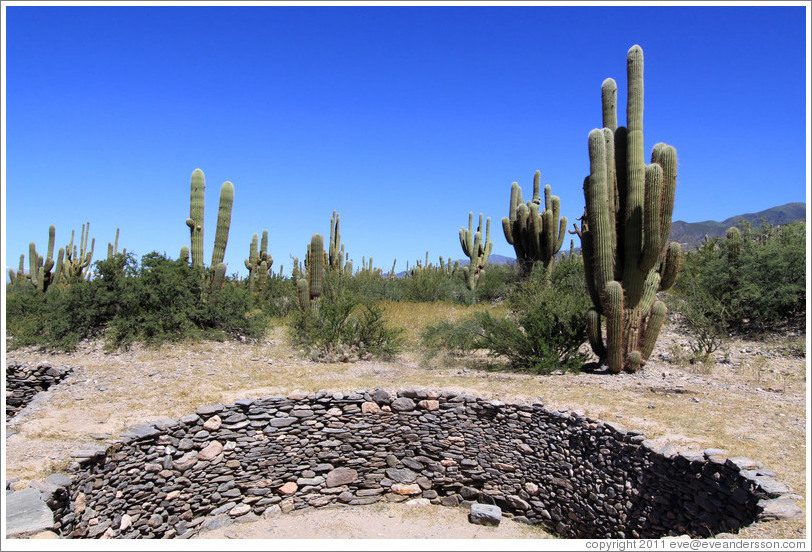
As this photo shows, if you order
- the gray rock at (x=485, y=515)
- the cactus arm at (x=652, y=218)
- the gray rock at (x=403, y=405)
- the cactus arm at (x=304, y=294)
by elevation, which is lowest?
the gray rock at (x=485, y=515)

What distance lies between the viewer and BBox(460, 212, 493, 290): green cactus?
2372 cm

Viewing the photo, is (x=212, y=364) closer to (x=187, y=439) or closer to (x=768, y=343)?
(x=187, y=439)

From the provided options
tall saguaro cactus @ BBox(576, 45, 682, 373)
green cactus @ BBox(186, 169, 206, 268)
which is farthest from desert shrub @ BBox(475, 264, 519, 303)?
green cactus @ BBox(186, 169, 206, 268)

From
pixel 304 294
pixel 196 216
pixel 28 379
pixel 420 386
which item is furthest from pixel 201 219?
pixel 420 386

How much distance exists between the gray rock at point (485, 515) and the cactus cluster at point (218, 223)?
9.71 m

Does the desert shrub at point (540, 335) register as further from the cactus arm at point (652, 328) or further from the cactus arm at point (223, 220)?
the cactus arm at point (223, 220)

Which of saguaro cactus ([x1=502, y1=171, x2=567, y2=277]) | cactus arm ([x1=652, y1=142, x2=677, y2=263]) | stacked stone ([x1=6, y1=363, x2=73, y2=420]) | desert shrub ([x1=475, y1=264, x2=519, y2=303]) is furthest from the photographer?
desert shrub ([x1=475, y1=264, x2=519, y2=303])

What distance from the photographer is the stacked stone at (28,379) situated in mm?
11047

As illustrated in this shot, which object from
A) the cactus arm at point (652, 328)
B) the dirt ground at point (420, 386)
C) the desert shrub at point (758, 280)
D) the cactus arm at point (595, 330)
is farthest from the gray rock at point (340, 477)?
the desert shrub at point (758, 280)

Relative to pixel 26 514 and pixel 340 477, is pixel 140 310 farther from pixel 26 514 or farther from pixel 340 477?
pixel 26 514

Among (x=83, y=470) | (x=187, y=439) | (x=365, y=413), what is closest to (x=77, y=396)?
(x=187, y=439)

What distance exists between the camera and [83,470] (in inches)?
232

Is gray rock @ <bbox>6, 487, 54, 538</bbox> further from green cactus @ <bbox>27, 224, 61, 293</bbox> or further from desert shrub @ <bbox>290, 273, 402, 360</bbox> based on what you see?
green cactus @ <bbox>27, 224, 61, 293</bbox>

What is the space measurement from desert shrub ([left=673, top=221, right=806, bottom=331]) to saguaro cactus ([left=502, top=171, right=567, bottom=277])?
444 cm
